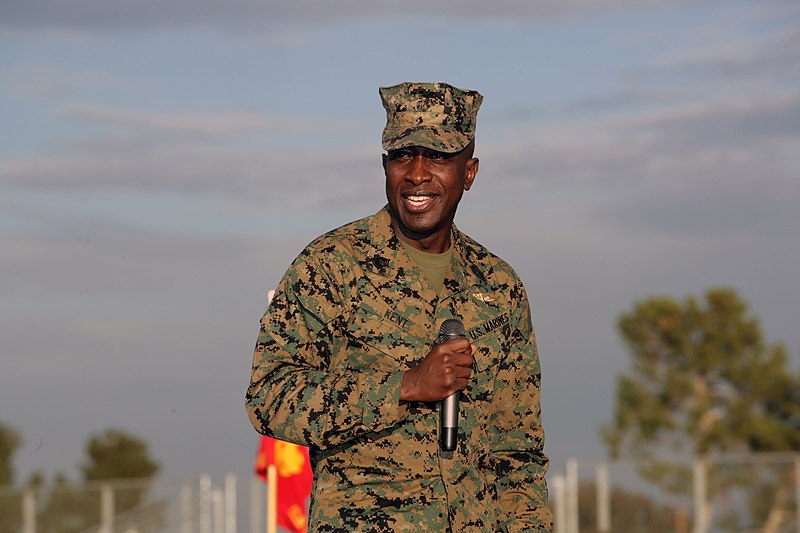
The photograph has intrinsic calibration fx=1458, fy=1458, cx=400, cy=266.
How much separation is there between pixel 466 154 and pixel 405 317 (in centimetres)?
60

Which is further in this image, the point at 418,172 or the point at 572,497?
the point at 572,497

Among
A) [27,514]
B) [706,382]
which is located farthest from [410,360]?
[706,382]

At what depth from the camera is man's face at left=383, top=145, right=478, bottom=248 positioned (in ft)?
15.5

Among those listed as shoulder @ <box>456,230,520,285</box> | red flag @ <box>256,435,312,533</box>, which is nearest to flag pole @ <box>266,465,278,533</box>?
red flag @ <box>256,435,312,533</box>

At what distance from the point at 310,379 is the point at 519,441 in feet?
3.15

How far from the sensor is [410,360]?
468 centimetres

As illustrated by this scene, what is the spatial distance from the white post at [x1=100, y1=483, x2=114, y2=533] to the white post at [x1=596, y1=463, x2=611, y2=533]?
689 centimetres

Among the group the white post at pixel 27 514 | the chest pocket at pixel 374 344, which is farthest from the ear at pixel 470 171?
the white post at pixel 27 514

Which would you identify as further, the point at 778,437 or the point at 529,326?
the point at 778,437

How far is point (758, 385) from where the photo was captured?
3884cm

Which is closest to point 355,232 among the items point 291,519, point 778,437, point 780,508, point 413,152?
point 413,152

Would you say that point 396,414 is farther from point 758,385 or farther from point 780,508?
point 758,385

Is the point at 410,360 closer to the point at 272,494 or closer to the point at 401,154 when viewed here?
the point at 401,154

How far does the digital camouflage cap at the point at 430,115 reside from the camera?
4.70 meters
